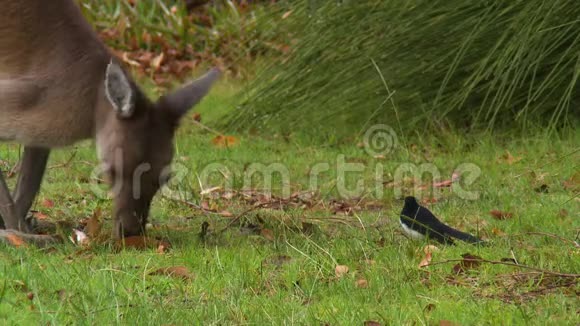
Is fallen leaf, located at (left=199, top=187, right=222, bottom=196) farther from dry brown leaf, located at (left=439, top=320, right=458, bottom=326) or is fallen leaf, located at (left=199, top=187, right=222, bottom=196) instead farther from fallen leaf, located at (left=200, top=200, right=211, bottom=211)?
dry brown leaf, located at (left=439, top=320, right=458, bottom=326)

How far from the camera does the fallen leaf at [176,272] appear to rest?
4.51 meters

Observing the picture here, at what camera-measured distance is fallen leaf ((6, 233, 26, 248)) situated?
5054 millimetres

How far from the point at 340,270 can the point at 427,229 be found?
728 mm

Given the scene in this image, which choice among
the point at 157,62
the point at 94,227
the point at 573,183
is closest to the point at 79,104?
the point at 94,227

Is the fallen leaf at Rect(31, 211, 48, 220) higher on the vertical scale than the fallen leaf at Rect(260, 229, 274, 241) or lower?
higher

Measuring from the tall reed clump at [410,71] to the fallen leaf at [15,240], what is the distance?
3.30 meters

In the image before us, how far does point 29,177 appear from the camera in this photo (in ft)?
18.4

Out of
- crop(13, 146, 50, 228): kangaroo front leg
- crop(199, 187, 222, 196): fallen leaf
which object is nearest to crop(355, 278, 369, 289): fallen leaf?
crop(13, 146, 50, 228): kangaroo front leg

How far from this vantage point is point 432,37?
Answer: 8.02 meters

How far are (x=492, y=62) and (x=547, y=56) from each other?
17.0 inches

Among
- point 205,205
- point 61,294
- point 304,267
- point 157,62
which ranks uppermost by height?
point 61,294
